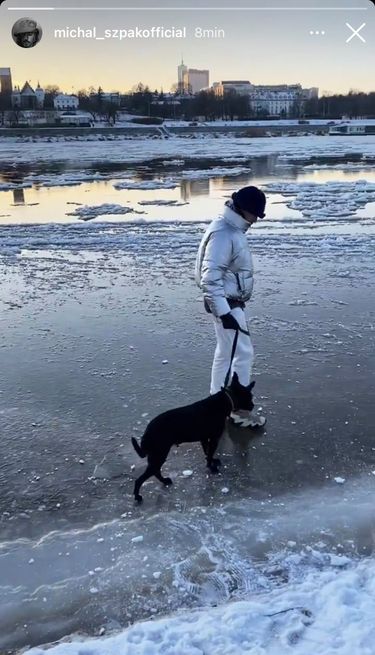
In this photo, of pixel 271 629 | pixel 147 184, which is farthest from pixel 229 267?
pixel 147 184

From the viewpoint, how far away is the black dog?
388 centimetres

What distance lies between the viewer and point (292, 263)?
9.88 meters

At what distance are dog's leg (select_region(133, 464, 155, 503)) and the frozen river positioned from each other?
0.27 feet

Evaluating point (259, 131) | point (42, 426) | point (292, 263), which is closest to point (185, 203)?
point (292, 263)

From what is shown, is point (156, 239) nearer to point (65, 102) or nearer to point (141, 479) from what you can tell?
point (141, 479)

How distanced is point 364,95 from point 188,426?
4835 inches

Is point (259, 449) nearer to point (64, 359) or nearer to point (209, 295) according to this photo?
point (209, 295)

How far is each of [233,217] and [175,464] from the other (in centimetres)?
194

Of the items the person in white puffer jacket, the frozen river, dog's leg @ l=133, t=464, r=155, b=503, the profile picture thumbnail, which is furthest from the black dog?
the profile picture thumbnail

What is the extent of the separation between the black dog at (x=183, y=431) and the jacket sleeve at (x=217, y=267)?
0.70 meters

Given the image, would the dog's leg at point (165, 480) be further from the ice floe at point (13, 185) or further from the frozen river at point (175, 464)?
the ice floe at point (13, 185)

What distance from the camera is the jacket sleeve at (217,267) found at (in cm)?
451

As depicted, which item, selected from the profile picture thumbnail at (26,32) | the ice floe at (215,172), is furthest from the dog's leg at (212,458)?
the ice floe at (215,172)

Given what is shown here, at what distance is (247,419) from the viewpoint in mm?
5000
